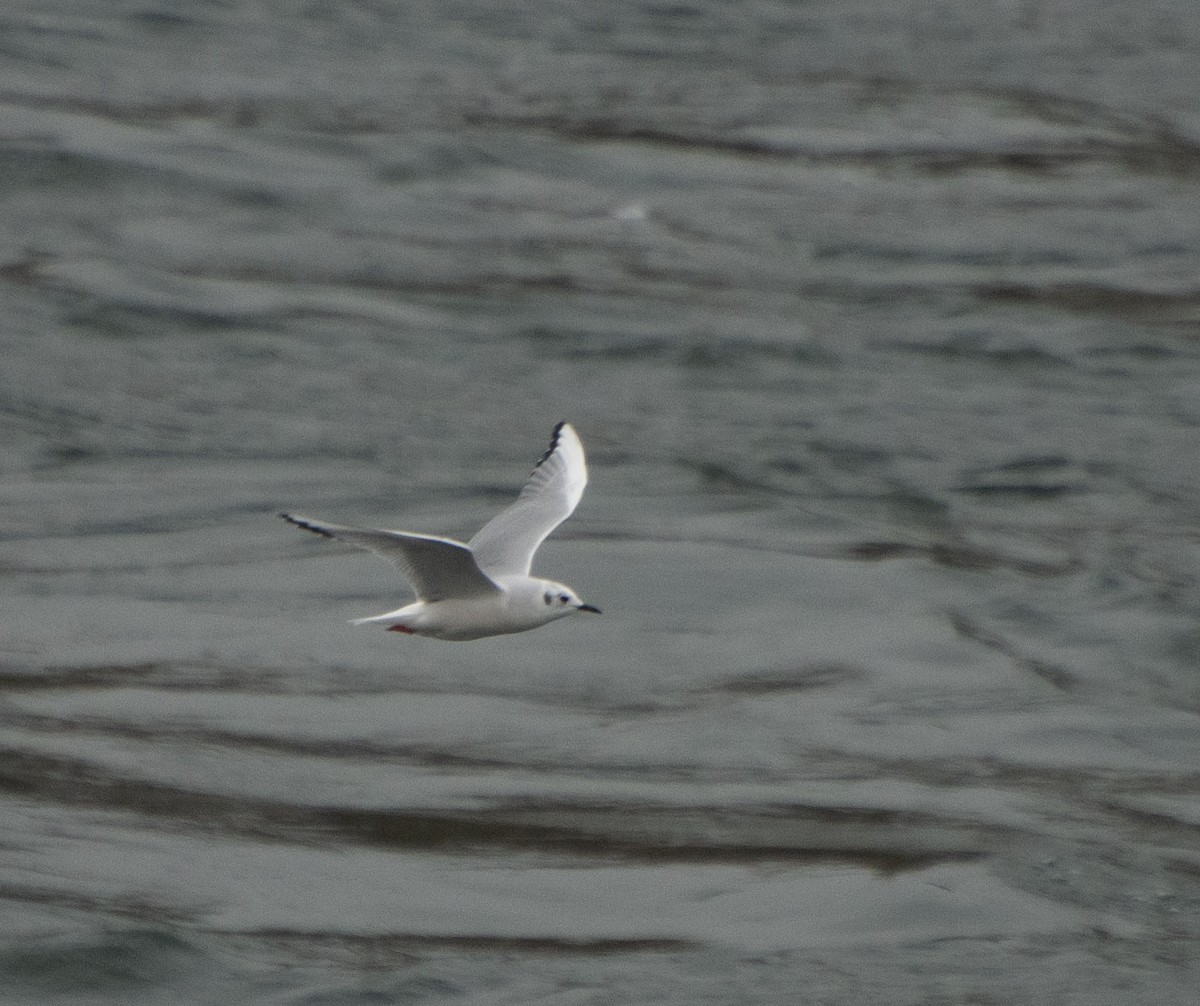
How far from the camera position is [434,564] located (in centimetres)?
910

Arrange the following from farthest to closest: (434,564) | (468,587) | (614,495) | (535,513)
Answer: (614,495), (535,513), (468,587), (434,564)

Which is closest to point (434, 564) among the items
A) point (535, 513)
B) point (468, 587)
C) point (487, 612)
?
point (468, 587)

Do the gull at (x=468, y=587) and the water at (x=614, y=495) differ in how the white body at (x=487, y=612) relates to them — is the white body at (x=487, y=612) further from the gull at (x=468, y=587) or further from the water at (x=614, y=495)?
the water at (x=614, y=495)

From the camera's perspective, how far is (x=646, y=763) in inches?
485

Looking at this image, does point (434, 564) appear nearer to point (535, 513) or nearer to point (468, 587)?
point (468, 587)

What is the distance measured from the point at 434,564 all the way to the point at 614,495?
7.72 m

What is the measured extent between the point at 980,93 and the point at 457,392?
8.60 m

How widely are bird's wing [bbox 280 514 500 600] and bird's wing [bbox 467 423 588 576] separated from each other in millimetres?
580

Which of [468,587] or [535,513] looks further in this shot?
[535,513]

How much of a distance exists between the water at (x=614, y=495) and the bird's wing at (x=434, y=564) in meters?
1.56

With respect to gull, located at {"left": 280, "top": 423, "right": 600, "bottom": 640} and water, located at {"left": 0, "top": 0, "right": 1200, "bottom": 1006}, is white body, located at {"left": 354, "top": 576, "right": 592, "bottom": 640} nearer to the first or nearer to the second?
gull, located at {"left": 280, "top": 423, "right": 600, "bottom": 640}

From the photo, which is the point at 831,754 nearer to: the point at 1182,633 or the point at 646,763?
the point at 646,763

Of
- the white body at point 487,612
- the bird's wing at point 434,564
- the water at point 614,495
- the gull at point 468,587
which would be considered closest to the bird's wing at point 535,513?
the gull at point 468,587

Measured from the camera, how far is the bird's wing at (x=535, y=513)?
10.0 m
